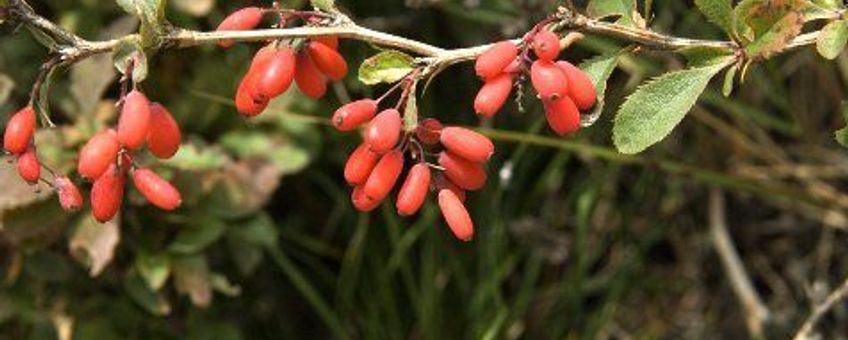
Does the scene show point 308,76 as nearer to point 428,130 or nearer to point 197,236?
point 428,130

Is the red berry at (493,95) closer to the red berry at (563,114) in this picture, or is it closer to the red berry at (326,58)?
the red berry at (563,114)

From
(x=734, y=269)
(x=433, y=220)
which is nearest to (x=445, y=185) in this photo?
(x=433, y=220)

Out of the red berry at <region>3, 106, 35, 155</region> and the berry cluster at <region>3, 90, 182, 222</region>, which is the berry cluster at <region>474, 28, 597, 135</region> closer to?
the berry cluster at <region>3, 90, 182, 222</region>

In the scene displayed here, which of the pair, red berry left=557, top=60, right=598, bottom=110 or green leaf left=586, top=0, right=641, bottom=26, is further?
green leaf left=586, top=0, right=641, bottom=26

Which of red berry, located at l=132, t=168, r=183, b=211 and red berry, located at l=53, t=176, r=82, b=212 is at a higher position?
red berry, located at l=132, t=168, r=183, b=211

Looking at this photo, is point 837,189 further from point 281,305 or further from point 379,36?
point 379,36

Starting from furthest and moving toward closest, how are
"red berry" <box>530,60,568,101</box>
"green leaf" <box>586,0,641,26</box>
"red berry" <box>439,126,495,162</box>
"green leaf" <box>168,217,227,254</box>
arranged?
"green leaf" <box>168,217,227,254</box>
"green leaf" <box>586,0,641,26</box>
"red berry" <box>439,126,495,162</box>
"red berry" <box>530,60,568,101</box>

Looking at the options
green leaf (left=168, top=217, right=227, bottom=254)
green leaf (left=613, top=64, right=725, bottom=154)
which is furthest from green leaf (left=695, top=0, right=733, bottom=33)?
green leaf (left=168, top=217, right=227, bottom=254)
